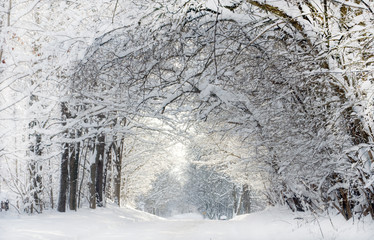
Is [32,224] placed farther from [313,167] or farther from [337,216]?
[337,216]

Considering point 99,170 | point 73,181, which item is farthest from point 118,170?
point 73,181

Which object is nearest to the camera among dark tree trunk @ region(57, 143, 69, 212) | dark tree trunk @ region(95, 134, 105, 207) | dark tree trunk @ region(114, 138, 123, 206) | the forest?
the forest

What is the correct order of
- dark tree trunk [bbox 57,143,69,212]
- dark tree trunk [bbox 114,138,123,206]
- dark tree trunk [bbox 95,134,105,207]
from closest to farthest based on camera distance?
dark tree trunk [bbox 57,143,69,212] → dark tree trunk [bbox 95,134,105,207] → dark tree trunk [bbox 114,138,123,206]

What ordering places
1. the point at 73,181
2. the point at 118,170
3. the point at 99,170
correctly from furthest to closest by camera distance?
1. the point at 118,170
2. the point at 99,170
3. the point at 73,181

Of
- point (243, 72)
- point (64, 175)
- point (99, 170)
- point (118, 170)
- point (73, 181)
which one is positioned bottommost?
point (73, 181)

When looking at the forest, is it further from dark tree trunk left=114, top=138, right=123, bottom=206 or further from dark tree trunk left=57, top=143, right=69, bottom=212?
dark tree trunk left=114, top=138, right=123, bottom=206

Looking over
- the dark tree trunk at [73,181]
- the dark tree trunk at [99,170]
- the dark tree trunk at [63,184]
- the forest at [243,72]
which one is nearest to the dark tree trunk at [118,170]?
the dark tree trunk at [99,170]

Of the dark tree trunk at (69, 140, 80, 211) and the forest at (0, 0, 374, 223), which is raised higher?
the forest at (0, 0, 374, 223)

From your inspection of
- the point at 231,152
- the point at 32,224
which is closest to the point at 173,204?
the point at 231,152

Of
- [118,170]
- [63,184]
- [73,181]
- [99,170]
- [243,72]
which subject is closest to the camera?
[243,72]

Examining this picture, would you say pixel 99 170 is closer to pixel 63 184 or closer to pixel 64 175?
pixel 64 175

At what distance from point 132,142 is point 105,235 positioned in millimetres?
16623

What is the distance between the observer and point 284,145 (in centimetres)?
752

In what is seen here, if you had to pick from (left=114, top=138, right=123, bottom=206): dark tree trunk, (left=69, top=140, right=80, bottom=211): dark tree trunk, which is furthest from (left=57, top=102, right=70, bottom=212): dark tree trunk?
(left=114, top=138, right=123, bottom=206): dark tree trunk
